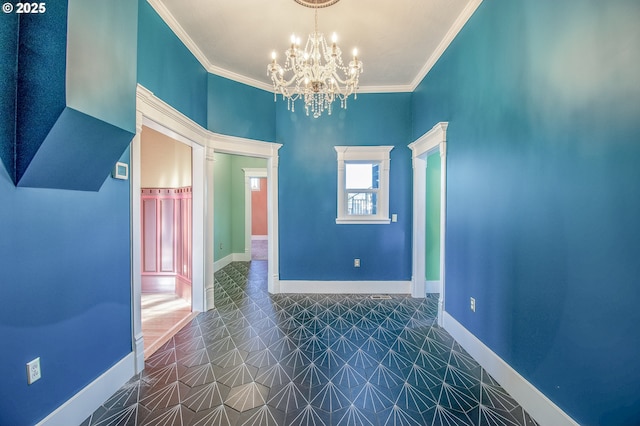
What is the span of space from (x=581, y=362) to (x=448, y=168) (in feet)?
6.40

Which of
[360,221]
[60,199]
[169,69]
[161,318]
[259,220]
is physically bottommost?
[161,318]

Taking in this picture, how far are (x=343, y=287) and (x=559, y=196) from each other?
3.06 m

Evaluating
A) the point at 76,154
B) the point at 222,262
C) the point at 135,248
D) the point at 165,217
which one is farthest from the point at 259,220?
the point at 76,154

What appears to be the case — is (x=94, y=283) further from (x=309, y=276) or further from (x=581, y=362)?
(x=581, y=362)

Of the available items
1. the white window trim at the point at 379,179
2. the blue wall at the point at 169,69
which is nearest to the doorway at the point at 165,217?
the blue wall at the point at 169,69

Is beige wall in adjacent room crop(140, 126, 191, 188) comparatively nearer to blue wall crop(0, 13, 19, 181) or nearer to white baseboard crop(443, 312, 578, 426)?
blue wall crop(0, 13, 19, 181)

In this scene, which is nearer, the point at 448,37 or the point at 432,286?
the point at 448,37

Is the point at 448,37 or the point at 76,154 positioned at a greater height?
the point at 448,37

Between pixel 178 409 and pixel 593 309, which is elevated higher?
pixel 593 309

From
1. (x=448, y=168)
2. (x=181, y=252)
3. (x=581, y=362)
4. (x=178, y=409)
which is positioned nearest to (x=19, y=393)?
(x=178, y=409)

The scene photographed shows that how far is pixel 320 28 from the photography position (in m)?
2.67

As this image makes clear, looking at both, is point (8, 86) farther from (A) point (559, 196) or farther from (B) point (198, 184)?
(A) point (559, 196)

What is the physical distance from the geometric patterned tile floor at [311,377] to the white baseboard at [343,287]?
771 mm

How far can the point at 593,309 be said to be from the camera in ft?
4.32
